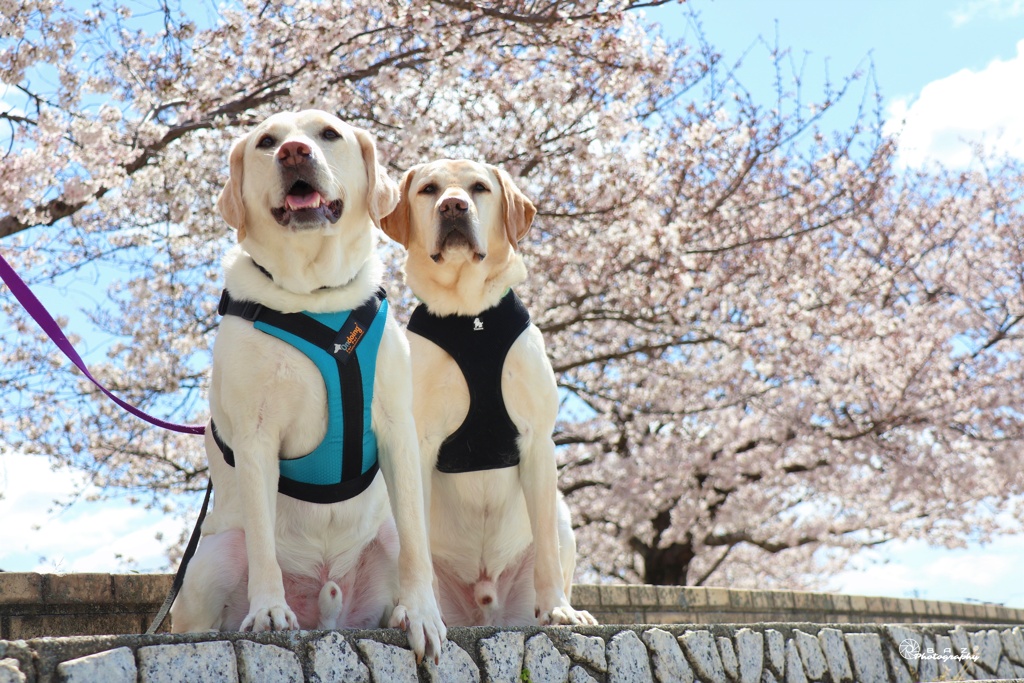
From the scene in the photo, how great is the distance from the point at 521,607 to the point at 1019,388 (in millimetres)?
13123

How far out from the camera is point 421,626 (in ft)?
10.1

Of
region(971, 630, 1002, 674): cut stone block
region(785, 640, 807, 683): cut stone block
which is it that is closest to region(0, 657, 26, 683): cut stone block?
region(785, 640, 807, 683): cut stone block

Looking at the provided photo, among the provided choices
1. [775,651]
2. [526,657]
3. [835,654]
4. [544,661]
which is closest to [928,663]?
[835,654]

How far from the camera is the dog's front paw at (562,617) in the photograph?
3869mm

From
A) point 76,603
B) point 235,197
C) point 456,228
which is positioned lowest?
point 76,603

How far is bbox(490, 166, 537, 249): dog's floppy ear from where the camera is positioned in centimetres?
443

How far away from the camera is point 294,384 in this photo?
322 centimetres

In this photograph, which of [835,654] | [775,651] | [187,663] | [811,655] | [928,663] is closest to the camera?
[187,663]

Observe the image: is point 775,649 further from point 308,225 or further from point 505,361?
point 308,225

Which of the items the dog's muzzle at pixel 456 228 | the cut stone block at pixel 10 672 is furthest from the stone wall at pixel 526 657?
the dog's muzzle at pixel 456 228

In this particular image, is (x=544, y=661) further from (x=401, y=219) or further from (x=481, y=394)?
(x=401, y=219)

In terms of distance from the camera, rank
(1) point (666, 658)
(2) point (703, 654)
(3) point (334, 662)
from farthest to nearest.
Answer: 1. (2) point (703, 654)
2. (1) point (666, 658)
3. (3) point (334, 662)

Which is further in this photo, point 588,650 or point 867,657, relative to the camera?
point 867,657

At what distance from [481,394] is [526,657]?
112 centimetres
